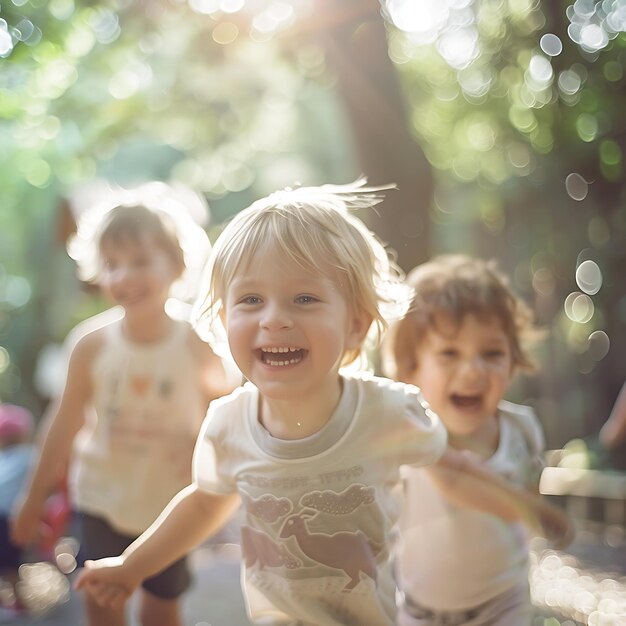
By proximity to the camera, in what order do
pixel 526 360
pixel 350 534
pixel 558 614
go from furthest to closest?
pixel 558 614 → pixel 526 360 → pixel 350 534

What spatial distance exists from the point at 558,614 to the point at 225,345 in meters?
1.78

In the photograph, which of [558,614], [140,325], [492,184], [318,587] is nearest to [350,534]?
[318,587]

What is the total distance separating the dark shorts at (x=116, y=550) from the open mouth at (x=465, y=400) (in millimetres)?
657

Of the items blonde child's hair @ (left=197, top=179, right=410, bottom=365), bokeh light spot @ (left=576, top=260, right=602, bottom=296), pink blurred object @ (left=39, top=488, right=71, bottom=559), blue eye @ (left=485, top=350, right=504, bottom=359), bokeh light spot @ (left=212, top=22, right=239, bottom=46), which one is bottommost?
pink blurred object @ (left=39, top=488, right=71, bottom=559)

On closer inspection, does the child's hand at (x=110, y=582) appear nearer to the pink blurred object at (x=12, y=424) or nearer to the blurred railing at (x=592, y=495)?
the pink blurred object at (x=12, y=424)

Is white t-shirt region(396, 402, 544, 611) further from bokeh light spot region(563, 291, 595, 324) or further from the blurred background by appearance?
bokeh light spot region(563, 291, 595, 324)

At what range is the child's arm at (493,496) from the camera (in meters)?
1.27

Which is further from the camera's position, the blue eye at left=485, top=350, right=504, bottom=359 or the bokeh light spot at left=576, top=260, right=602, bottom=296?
the bokeh light spot at left=576, top=260, right=602, bottom=296

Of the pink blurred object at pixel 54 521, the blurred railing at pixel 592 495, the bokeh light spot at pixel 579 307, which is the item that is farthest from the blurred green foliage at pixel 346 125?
the pink blurred object at pixel 54 521

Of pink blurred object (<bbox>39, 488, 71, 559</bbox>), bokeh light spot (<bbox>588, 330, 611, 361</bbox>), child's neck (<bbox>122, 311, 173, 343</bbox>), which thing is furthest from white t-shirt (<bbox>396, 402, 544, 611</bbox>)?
bokeh light spot (<bbox>588, 330, 611, 361</bbox>)

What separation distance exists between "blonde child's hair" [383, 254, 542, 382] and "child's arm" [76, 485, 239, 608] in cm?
42

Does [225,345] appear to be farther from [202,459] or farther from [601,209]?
[601,209]

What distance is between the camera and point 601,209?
15.4ft

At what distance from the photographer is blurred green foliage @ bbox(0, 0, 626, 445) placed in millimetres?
2912
